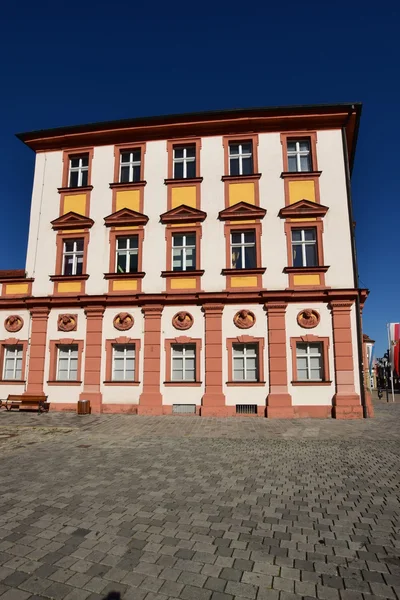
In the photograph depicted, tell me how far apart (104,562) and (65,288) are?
535 inches

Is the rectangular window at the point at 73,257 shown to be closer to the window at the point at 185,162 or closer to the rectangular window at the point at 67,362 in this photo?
the rectangular window at the point at 67,362

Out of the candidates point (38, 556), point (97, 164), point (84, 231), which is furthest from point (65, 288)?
point (38, 556)

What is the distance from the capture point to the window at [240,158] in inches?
633

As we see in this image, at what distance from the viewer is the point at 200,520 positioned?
188 inches

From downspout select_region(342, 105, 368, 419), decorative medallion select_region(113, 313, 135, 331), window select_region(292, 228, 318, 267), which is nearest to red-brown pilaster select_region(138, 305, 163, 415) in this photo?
decorative medallion select_region(113, 313, 135, 331)

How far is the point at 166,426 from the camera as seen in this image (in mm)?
12031

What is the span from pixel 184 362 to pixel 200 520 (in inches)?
399

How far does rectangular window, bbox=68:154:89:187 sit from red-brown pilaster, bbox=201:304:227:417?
840cm

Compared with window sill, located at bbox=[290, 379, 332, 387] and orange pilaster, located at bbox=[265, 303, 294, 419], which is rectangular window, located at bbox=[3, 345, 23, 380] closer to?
orange pilaster, located at bbox=[265, 303, 294, 419]

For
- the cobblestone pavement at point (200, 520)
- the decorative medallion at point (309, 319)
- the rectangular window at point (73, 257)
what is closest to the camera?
the cobblestone pavement at point (200, 520)

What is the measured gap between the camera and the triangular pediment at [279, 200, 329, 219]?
Answer: 1499cm

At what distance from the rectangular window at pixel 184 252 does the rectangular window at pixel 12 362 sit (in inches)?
306

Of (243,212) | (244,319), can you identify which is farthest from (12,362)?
(243,212)

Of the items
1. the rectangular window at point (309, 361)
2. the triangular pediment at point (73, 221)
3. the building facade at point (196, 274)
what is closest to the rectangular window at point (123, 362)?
the building facade at point (196, 274)
